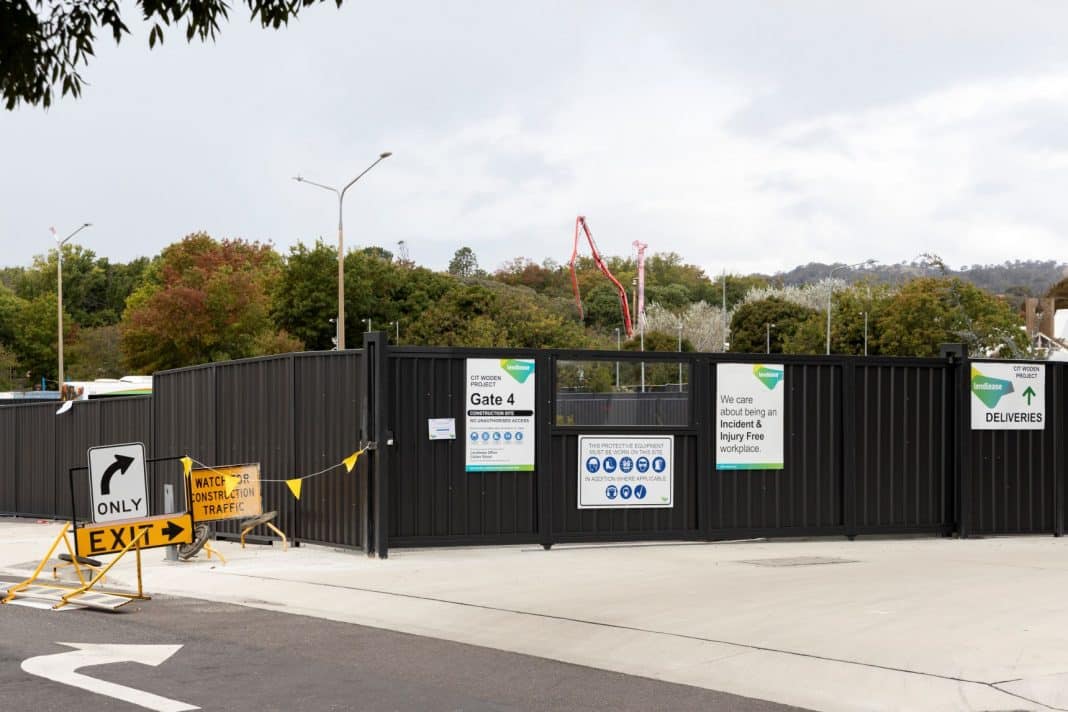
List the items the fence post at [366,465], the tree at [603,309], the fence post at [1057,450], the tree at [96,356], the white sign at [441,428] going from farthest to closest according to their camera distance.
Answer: the tree at [603,309], the tree at [96,356], the fence post at [1057,450], the white sign at [441,428], the fence post at [366,465]

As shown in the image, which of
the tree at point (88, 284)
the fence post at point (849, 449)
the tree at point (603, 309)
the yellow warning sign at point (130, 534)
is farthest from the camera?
the tree at point (603, 309)

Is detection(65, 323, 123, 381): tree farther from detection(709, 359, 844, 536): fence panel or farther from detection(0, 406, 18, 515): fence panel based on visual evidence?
detection(709, 359, 844, 536): fence panel

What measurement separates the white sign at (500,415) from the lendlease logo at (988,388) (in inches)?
242

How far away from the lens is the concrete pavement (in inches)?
332

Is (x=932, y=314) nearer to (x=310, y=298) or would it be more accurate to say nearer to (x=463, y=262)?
(x=310, y=298)

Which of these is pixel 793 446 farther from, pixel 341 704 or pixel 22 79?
pixel 22 79

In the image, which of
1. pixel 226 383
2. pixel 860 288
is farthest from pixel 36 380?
pixel 226 383

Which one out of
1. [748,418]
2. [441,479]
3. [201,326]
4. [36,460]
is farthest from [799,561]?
[201,326]

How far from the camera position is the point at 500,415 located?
1571cm

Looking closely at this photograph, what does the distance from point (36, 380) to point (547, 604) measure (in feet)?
281

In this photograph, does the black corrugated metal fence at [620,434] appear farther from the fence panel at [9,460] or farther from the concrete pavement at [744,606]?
the fence panel at [9,460]

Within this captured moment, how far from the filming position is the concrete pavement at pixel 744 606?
844cm

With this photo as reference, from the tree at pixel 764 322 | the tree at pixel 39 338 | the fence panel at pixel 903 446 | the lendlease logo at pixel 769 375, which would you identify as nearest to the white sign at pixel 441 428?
the lendlease logo at pixel 769 375

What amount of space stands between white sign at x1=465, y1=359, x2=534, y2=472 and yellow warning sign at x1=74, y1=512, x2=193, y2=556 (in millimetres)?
3499
